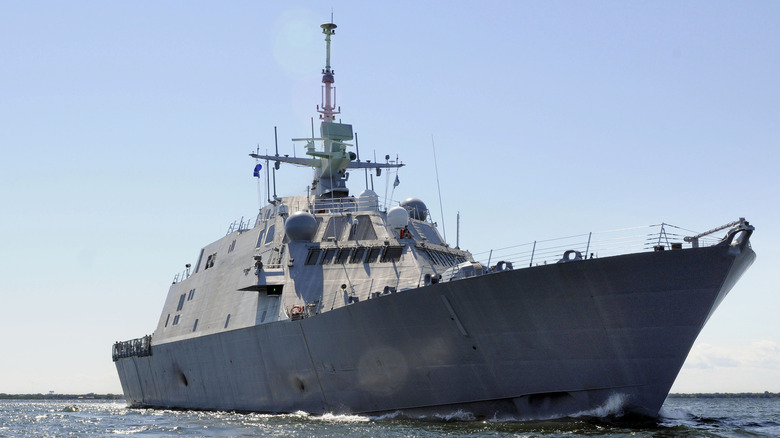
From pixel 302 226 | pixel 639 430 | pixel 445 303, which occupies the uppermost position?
pixel 302 226

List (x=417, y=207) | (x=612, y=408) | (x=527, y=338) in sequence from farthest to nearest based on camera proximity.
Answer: (x=417, y=207)
(x=527, y=338)
(x=612, y=408)

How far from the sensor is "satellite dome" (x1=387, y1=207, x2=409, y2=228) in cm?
2469

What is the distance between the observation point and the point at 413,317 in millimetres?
19078

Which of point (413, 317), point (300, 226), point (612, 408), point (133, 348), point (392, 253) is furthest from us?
point (133, 348)

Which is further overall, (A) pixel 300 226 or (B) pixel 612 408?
(A) pixel 300 226

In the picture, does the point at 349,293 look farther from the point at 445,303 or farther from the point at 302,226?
the point at 445,303

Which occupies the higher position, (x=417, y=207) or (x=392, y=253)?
(x=417, y=207)

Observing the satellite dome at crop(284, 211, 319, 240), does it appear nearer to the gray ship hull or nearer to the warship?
the warship

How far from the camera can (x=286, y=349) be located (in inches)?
921

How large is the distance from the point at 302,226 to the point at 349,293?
3.38m

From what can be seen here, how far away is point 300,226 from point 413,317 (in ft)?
24.3

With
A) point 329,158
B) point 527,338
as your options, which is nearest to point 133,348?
point 329,158

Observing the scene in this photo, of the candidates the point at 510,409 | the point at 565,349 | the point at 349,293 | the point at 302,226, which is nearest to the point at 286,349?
the point at 349,293

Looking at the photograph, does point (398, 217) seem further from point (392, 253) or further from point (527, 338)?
point (527, 338)
